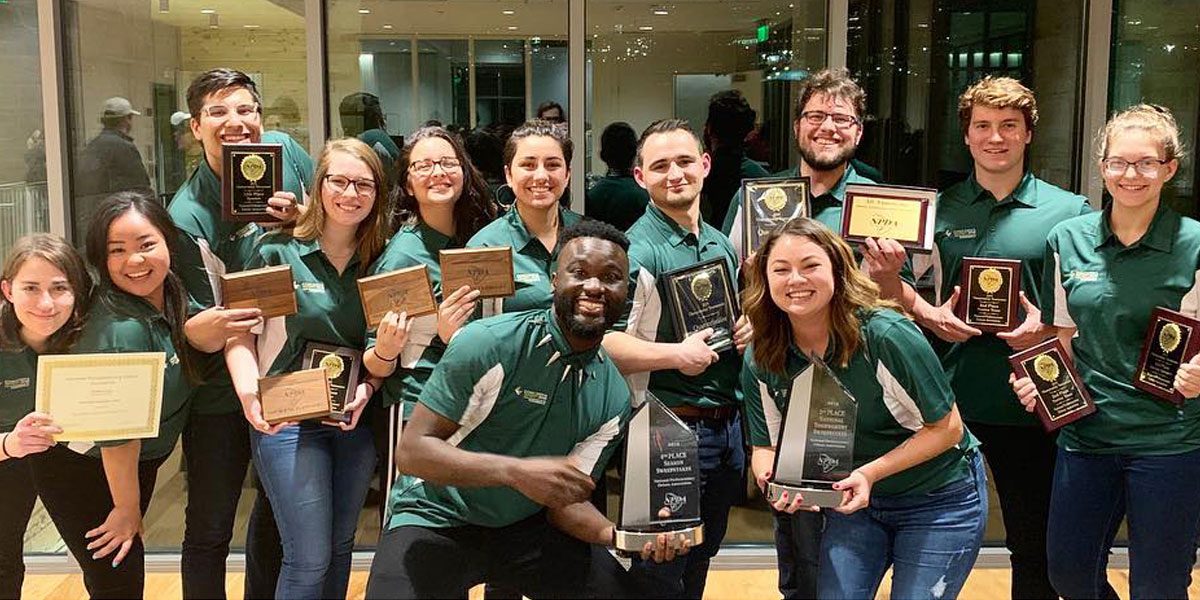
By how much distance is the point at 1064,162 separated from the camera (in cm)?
416

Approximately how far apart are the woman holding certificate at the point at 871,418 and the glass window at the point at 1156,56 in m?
2.11

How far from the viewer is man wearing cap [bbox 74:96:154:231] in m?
3.97

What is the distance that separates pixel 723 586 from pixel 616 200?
149cm

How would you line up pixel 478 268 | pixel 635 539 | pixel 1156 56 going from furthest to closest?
pixel 1156 56
pixel 478 268
pixel 635 539

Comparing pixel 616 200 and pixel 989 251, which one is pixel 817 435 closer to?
pixel 989 251

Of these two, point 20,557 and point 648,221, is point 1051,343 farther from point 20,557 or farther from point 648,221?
point 20,557

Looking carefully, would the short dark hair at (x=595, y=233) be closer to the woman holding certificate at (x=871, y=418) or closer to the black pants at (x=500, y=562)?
the woman holding certificate at (x=871, y=418)

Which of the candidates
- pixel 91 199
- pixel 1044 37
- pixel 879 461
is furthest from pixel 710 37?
pixel 91 199

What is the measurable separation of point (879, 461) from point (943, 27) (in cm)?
216

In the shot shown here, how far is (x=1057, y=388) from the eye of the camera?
9.28 ft

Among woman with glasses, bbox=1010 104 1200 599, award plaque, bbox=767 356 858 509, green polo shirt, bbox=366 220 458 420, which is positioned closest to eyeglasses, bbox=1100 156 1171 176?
woman with glasses, bbox=1010 104 1200 599

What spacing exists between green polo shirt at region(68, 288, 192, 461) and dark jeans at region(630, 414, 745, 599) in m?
1.44

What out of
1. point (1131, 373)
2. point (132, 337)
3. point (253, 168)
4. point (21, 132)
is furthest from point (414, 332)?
point (21, 132)

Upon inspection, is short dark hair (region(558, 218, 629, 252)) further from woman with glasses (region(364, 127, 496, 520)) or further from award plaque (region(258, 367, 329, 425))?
award plaque (region(258, 367, 329, 425))
